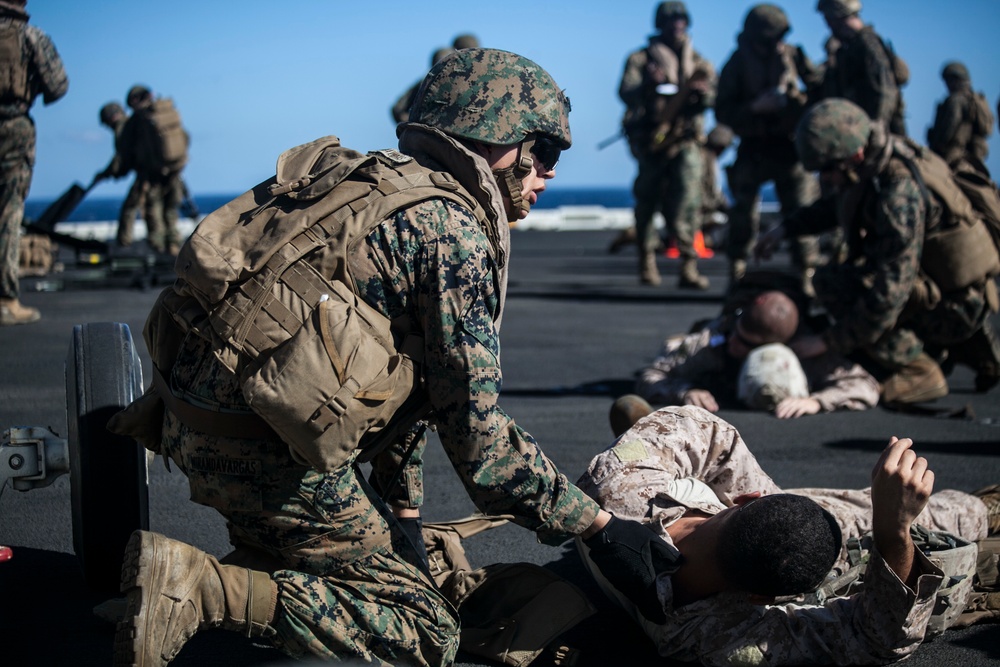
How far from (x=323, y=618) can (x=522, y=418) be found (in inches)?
139

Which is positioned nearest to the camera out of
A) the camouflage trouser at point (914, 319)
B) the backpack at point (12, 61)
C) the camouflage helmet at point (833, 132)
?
the camouflage helmet at point (833, 132)

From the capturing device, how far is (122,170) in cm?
1552

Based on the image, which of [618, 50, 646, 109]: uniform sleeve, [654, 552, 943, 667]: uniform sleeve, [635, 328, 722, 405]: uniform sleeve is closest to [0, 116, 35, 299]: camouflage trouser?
[635, 328, 722, 405]: uniform sleeve

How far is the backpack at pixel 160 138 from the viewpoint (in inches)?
572

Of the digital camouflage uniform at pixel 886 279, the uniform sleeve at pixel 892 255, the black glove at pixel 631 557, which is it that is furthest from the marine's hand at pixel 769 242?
the black glove at pixel 631 557

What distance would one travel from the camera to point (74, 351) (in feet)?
11.4

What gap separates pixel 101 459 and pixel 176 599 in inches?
34.6

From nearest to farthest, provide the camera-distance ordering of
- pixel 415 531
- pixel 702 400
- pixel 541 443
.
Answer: pixel 415 531, pixel 541 443, pixel 702 400

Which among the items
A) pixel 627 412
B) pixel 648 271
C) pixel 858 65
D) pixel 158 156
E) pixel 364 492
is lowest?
pixel 648 271

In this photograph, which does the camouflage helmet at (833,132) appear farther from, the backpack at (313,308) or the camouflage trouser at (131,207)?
the camouflage trouser at (131,207)

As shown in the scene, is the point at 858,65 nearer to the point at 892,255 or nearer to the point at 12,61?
the point at 892,255

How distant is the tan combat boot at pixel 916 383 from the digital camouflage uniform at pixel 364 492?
14.4ft

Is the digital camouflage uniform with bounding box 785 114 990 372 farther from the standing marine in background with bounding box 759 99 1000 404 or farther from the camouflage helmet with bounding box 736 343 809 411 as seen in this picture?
the camouflage helmet with bounding box 736 343 809 411

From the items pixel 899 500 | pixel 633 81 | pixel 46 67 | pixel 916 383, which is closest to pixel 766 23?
pixel 633 81
